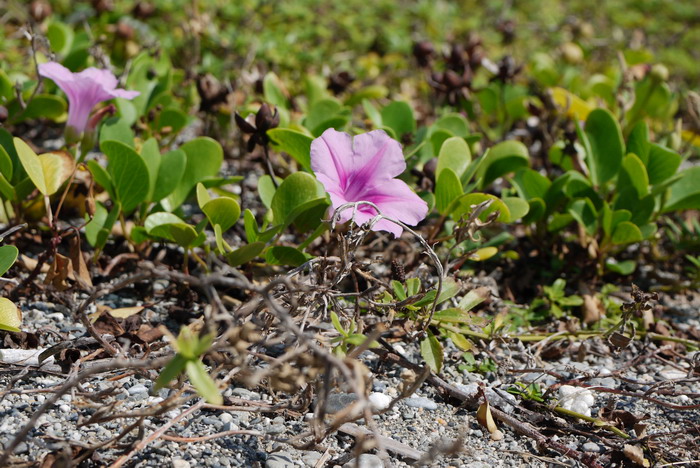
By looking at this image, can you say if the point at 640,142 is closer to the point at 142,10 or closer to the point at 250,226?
the point at 250,226

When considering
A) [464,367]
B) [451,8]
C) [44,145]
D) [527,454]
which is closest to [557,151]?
[464,367]

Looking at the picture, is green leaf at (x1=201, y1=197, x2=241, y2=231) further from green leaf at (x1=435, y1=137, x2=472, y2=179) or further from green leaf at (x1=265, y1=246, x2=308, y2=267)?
green leaf at (x1=435, y1=137, x2=472, y2=179)

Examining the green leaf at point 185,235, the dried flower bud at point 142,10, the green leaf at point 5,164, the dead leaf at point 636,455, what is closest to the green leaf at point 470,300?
the dead leaf at point 636,455

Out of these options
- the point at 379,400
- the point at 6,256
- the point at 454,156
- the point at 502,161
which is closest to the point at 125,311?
the point at 6,256

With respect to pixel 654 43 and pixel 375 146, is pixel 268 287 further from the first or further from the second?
pixel 654 43

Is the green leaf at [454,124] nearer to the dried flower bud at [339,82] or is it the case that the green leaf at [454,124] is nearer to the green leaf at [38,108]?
the dried flower bud at [339,82]

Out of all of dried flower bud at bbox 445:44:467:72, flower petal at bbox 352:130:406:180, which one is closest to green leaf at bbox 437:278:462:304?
flower petal at bbox 352:130:406:180
